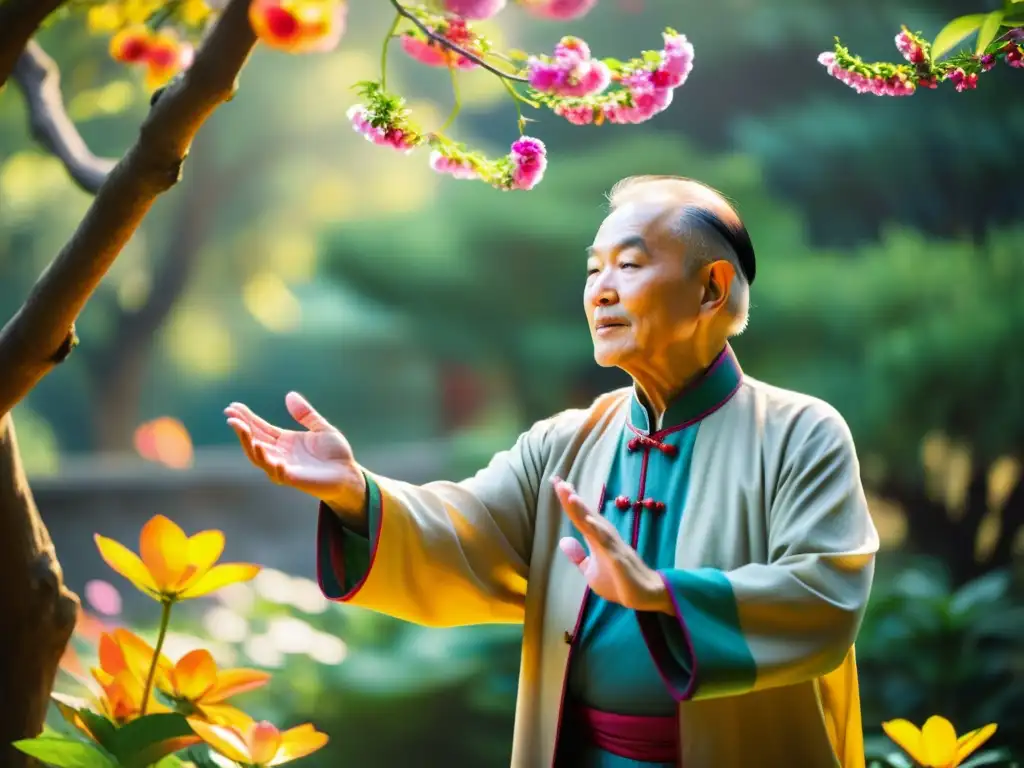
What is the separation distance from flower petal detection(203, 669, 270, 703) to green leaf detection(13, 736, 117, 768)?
0.17 metres

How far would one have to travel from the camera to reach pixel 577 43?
123cm

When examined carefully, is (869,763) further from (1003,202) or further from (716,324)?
(1003,202)

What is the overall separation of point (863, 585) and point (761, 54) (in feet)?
8.32

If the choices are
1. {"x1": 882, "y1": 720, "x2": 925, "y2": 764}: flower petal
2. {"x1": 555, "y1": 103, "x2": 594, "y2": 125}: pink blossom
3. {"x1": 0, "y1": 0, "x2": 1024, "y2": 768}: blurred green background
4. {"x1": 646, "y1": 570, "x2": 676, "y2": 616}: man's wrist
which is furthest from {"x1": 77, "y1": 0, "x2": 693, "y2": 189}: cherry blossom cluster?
{"x1": 0, "y1": 0, "x2": 1024, "y2": 768}: blurred green background

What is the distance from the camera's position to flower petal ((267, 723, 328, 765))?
1.36 metres

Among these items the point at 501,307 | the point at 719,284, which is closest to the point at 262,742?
the point at 719,284

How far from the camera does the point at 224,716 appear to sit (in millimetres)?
1417

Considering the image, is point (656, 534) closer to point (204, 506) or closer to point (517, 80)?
point (517, 80)

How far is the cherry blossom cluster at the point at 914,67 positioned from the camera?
1.32m

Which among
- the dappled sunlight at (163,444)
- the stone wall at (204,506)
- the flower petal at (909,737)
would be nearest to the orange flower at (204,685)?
the flower petal at (909,737)

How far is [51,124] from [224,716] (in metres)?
0.84

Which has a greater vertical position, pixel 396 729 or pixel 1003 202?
pixel 1003 202

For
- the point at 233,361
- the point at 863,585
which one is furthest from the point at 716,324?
the point at 233,361

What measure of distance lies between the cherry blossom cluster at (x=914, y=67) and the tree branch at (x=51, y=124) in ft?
3.02
